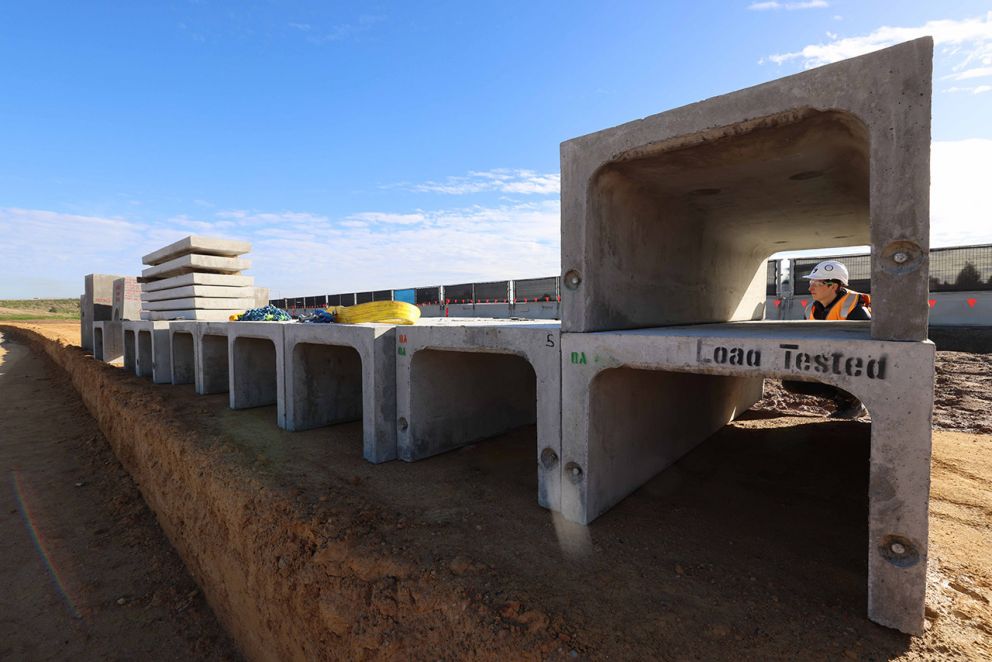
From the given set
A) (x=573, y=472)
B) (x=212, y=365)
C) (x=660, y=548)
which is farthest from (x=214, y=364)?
(x=660, y=548)

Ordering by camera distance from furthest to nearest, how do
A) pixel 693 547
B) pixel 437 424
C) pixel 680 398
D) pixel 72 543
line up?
1. pixel 72 543
2. pixel 437 424
3. pixel 680 398
4. pixel 693 547

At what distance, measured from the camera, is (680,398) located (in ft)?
16.0

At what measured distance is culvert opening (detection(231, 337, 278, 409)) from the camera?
7.63 meters

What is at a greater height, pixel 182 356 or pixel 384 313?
pixel 384 313

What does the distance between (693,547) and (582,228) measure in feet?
8.06

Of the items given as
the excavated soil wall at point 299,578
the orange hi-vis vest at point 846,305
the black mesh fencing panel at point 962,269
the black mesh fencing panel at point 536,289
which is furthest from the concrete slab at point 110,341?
the black mesh fencing panel at point 962,269

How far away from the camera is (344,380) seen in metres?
6.88

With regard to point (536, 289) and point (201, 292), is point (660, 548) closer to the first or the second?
point (201, 292)

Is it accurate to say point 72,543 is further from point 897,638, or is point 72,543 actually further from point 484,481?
point 897,638

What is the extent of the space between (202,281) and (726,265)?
10183 mm

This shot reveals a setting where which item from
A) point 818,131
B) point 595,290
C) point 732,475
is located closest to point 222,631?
point 595,290

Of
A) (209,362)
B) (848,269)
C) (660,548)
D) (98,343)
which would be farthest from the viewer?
(98,343)

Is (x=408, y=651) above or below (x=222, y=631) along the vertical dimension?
above

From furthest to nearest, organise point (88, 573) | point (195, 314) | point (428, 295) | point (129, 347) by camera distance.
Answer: point (428, 295)
point (129, 347)
point (195, 314)
point (88, 573)
